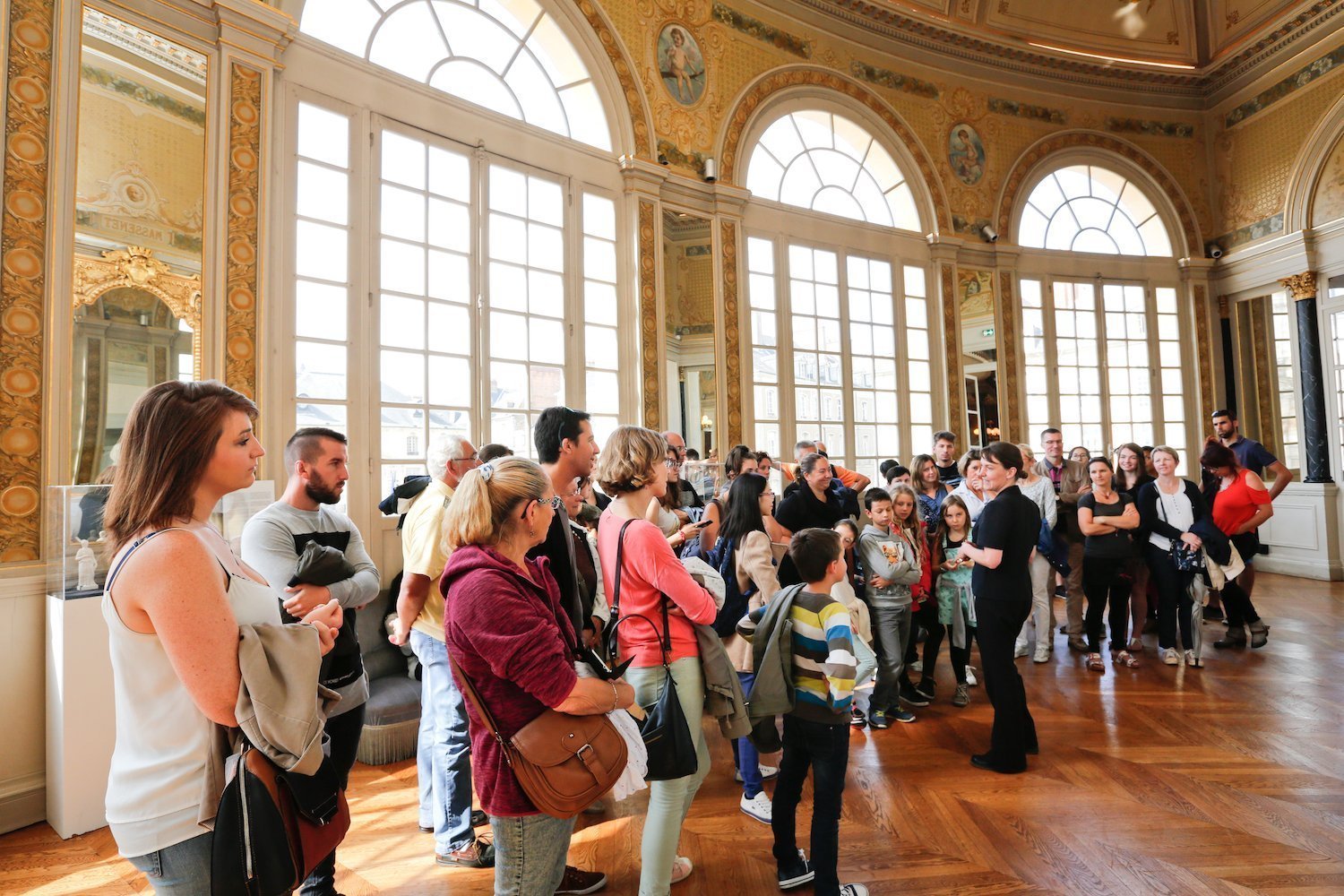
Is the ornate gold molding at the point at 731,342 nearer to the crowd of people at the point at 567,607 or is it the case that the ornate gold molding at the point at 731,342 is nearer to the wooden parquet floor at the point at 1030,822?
the crowd of people at the point at 567,607

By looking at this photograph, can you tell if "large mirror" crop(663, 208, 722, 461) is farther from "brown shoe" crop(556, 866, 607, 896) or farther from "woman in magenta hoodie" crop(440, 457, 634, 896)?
"woman in magenta hoodie" crop(440, 457, 634, 896)

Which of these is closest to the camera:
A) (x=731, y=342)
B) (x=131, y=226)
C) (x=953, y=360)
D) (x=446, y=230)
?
(x=131, y=226)

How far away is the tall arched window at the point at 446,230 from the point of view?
4.69m

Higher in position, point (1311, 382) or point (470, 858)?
point (1311, 382)

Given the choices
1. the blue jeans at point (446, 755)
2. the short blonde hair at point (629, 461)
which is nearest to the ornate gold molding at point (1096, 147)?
the short blonde hair at point (629, 461)

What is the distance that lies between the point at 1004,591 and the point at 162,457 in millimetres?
3294

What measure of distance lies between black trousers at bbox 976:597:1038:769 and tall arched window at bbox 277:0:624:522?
141 inches

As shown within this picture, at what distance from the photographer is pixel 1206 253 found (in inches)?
401

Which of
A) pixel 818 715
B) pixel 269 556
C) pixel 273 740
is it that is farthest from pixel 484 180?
pixel 273 740

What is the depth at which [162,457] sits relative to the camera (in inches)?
49.6

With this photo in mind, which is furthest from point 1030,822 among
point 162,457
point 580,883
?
point 162,457

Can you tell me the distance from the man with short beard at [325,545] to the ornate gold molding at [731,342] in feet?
15.9

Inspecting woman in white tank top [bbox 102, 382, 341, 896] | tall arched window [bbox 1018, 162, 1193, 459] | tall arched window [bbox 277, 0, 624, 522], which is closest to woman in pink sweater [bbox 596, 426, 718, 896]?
woman in white tank top [bbox 102, 382, 341, 896]

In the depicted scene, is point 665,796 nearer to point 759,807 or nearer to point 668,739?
point 668,739
